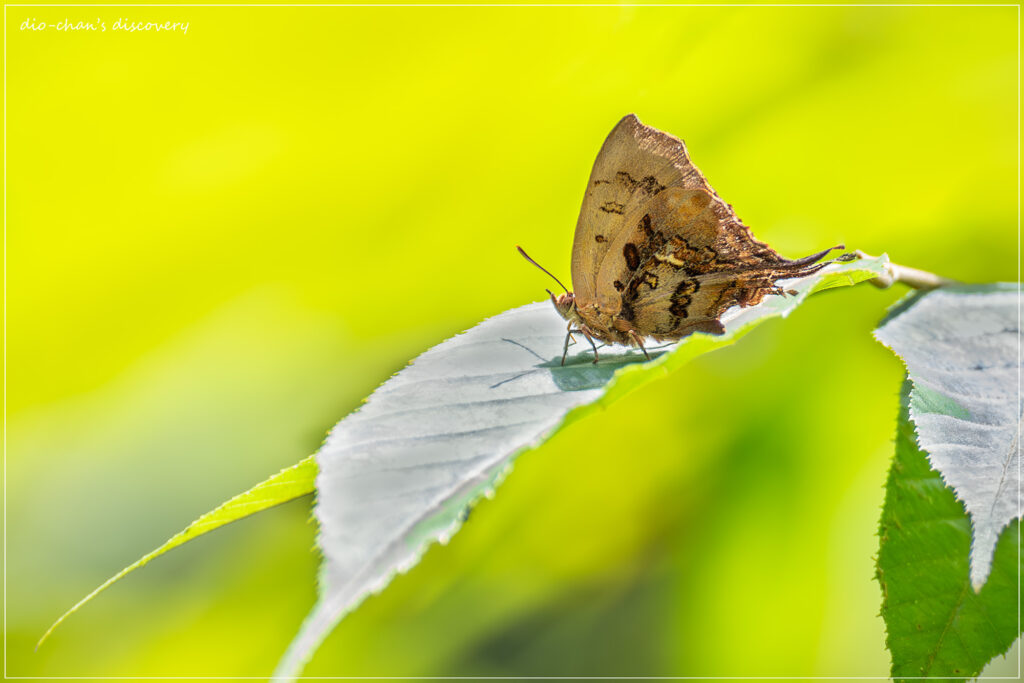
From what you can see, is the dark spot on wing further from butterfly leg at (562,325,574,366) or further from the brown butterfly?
butterfly leg at (562,325,574,366)

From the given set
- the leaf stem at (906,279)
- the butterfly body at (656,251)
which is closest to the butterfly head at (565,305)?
the butterfly body at (656,251)

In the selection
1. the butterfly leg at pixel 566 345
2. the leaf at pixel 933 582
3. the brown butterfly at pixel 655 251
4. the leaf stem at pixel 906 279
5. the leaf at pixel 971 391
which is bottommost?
the leaf at pixel 933 582

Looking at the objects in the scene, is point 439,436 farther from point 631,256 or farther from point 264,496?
point 631,256

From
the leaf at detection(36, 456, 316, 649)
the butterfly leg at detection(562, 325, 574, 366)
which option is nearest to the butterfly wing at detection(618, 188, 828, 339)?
the butterfly leg at detection(562, 325, 574, 366)

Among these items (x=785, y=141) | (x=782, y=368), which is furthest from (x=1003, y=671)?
(x=785, y=141)

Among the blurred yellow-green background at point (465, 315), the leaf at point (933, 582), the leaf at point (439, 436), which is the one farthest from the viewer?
the blurred yellow-green background at point (465, 315)

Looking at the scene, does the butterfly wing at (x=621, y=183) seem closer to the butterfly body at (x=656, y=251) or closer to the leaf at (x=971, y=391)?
the butterfly body at (x=656, y=251)
